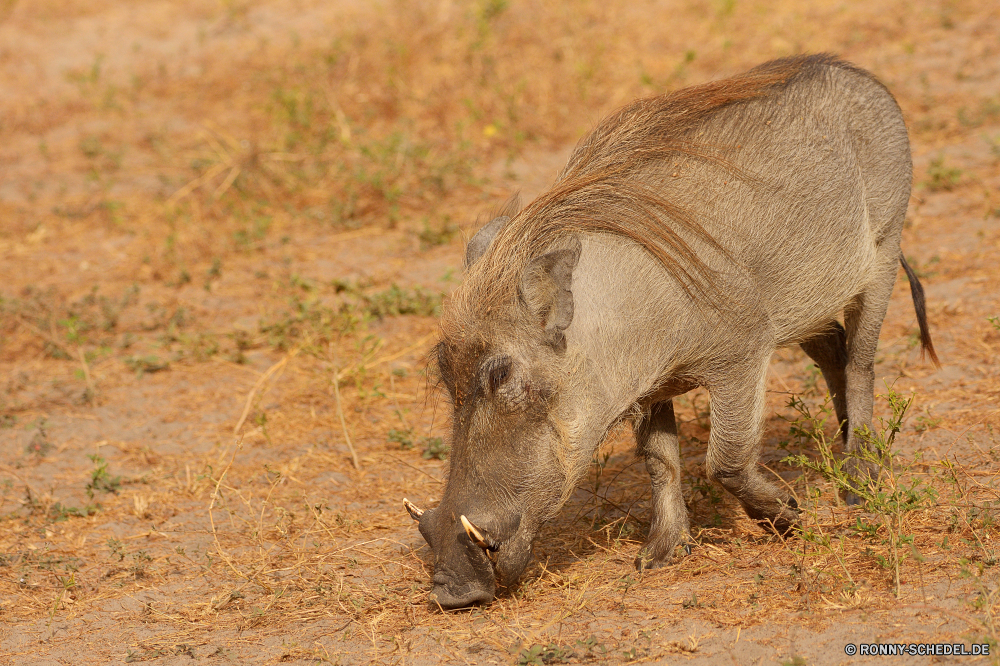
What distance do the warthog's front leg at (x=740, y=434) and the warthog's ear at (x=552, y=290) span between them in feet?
2.02

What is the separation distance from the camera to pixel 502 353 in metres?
2.91

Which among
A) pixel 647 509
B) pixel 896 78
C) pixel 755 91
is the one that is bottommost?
pixel 647 509

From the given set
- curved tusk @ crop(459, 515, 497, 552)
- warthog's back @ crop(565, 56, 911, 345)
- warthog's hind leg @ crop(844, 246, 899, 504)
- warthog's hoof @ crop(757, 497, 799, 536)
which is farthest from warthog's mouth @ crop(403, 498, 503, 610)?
warthog's hind leg @ crop(844, 246, 899, 504)

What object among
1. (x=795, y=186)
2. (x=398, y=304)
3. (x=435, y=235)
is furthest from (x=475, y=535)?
(x=435, y=235)

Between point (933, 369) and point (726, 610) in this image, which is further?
point (933, 369)

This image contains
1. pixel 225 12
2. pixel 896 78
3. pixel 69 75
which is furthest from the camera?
pixel 225 12

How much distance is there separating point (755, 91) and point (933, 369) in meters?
1.78

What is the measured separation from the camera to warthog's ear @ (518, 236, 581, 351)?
2896 millimetres

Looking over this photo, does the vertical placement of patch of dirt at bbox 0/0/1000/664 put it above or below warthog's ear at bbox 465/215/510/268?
below

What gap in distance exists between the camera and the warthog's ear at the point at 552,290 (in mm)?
2896

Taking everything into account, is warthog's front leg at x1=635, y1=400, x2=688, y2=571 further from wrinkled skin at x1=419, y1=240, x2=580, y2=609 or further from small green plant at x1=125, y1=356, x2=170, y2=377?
small green plant at x1=125, y1=356, x2=170, y2=377

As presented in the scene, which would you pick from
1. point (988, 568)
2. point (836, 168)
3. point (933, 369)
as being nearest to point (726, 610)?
point (988, 568)

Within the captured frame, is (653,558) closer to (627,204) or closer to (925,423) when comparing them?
(627,204)

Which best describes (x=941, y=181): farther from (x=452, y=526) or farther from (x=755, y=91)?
(x=452, y=526)
